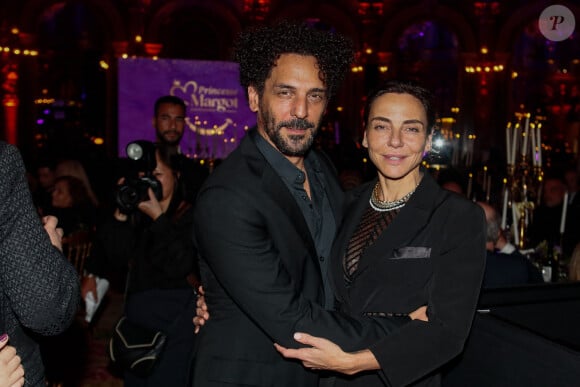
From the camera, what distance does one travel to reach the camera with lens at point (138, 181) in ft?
9.16

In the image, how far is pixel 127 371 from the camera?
9.46 feet

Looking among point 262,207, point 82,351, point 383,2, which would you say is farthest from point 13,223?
point 383,2

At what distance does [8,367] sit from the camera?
55.0 inches

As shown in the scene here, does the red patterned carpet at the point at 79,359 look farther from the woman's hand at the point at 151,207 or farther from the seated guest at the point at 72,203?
the woman's hand at the point at 151,207

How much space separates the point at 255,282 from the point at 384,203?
1.91 feet

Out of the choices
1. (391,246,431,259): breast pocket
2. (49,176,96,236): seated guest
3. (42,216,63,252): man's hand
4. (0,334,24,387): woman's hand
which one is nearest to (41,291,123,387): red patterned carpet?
(49,176,96,236): seated guest

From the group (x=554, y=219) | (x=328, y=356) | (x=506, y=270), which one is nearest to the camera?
(x=328, y=356)

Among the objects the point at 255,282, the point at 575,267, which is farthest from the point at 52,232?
the point at 575,267

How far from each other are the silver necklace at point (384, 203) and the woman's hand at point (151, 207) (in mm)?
1117

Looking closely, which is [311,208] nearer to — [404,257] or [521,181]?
[404,257]

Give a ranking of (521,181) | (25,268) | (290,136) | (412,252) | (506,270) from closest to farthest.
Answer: (25,268) < (412,252) < (290,136) < (506,270) < (521,181)

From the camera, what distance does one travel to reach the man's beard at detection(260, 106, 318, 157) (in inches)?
76.5

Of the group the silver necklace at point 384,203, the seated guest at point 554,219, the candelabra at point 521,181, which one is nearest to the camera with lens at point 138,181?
the silver necklace at point 384,203

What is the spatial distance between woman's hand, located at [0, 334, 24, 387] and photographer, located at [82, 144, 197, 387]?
138 cm
